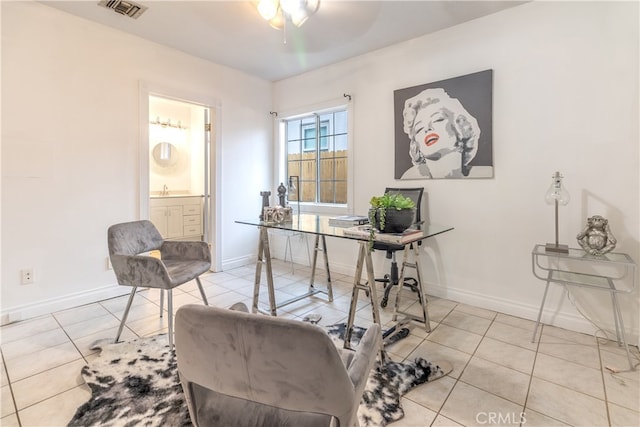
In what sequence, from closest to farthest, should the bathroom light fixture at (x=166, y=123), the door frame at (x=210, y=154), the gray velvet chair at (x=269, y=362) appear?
the gray velvet chair at (x=269, y=362), the door frame at (x=210, y=154), the bathroom light fixture at (x=166, y=123)

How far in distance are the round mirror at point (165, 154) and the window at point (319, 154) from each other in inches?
99.8

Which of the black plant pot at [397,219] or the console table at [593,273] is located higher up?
Result: the black plant pot at [397,219]

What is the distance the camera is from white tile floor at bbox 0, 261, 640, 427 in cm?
146

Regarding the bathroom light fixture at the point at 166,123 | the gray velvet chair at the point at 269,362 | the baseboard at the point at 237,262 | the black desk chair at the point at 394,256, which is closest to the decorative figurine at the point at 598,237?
the black desk chair at the point at 394,256

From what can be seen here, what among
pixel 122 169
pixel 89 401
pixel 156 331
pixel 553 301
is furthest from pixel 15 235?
pixel 553 301

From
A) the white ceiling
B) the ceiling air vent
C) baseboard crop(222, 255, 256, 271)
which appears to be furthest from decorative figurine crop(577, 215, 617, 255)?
the ceiling air vent

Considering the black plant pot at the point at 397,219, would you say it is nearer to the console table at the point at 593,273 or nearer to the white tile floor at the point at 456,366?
the white tile floor at the point at 456,366

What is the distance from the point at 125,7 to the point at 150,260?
2.13 metres

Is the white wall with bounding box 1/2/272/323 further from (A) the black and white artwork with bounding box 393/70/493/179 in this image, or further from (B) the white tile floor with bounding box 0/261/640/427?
(A) the black and white artwork with bounding box 393/70/493/179

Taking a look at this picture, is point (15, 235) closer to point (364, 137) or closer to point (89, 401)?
point (89, 401)

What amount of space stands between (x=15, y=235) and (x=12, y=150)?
67 cm

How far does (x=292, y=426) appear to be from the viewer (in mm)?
815

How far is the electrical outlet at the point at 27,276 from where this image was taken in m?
2.47

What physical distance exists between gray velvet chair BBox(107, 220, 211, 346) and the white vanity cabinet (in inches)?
111
